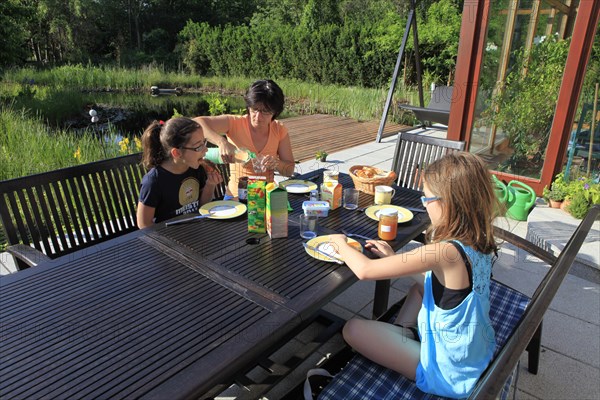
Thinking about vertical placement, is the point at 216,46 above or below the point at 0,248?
above

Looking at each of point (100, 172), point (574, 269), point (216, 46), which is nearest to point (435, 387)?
point (100, 172)

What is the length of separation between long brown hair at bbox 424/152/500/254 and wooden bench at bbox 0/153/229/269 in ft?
5.28

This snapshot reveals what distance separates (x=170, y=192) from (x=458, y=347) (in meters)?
1.60

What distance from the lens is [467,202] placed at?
1.35 meters

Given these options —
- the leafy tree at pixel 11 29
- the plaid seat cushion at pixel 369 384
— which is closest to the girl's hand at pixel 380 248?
the plaid seat cushion at pixel 369 384

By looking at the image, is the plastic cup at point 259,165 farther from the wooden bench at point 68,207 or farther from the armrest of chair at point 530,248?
the armrest of chair at point 530,248

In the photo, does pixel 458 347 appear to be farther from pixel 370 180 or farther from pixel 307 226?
pixel 370 180

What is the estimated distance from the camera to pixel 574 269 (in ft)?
9.21

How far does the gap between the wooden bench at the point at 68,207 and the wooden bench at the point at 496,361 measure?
4.23 feet

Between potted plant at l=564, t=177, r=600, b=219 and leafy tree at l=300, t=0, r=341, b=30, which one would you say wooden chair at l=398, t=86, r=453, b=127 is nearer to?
potted plant at l=564, t=177, r=600, b=219

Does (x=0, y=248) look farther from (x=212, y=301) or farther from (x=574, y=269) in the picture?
(x=574, y=269)

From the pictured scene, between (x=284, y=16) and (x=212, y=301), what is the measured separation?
24.9 m

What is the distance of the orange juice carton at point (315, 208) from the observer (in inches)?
70.4

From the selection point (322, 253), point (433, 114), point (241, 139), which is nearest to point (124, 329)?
point (322, 253)
